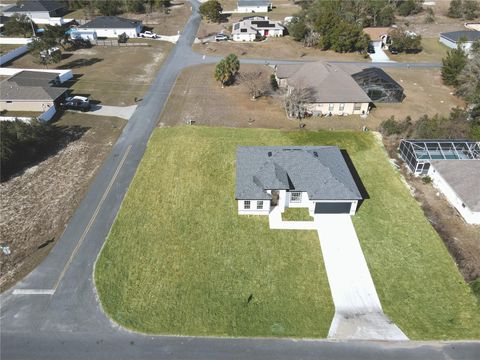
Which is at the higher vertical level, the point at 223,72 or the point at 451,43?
the point at 223,72

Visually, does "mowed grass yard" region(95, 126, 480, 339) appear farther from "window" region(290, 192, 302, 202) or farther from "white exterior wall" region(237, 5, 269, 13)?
"white exterior wall" region(237, 5, 269, 13)

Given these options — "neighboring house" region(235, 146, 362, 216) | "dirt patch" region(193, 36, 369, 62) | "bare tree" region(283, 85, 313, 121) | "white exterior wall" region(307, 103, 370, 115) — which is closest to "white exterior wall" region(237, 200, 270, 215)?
"neighboring house" region(235, 146, 362, 216)

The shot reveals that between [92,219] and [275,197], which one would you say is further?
[275,197]

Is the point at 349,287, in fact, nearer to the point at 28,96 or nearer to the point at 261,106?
the point at 261,106

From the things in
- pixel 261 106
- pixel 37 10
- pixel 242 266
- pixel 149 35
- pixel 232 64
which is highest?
pixel 37 10

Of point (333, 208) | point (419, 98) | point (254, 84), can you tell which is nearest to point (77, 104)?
point (254, 84)

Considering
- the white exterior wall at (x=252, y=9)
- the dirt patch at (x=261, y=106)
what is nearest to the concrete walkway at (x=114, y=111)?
the dirt patch at (x=261, y=106)
